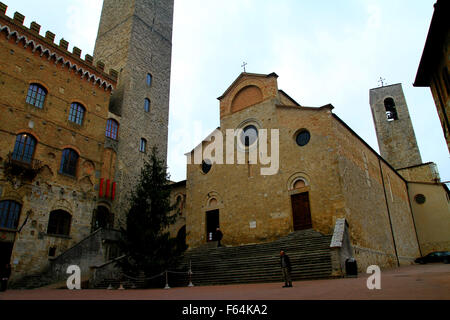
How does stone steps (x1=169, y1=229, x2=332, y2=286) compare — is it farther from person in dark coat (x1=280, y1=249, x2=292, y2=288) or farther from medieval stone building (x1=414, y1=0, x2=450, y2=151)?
medieval stone building (x1=414, y1=0, x2=450, y2=151)

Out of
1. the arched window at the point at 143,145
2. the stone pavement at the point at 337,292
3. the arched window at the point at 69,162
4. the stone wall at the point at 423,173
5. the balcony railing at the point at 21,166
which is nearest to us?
the stone pavement at the point at 337,292

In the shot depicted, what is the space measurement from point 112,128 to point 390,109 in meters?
32.0

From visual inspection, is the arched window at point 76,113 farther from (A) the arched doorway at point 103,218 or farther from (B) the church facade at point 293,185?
(B) the church facade at point 293,185

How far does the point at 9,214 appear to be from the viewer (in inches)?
656

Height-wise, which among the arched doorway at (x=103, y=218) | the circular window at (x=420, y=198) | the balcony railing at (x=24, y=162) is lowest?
the arched doorway at (x=103, y=218)

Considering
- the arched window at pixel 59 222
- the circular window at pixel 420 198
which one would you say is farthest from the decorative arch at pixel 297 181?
the circular window at pixel 420 198

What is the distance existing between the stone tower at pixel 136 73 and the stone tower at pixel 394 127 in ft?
82.8

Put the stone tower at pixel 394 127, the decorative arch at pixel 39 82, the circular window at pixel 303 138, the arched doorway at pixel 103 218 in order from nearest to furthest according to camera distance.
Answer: the circular window at pixel 303 138 → the decorative arch at pixel 39 82 → the arched doorway at pixel 103 218 → the stone tower at pixel 394 127

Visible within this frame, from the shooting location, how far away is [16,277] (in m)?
16.2

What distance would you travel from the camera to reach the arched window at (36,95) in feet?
62.9

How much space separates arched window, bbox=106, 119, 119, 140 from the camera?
78.2 feet

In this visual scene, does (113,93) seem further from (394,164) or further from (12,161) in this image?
(394,164)

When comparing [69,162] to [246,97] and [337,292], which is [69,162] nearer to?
[246,97]
